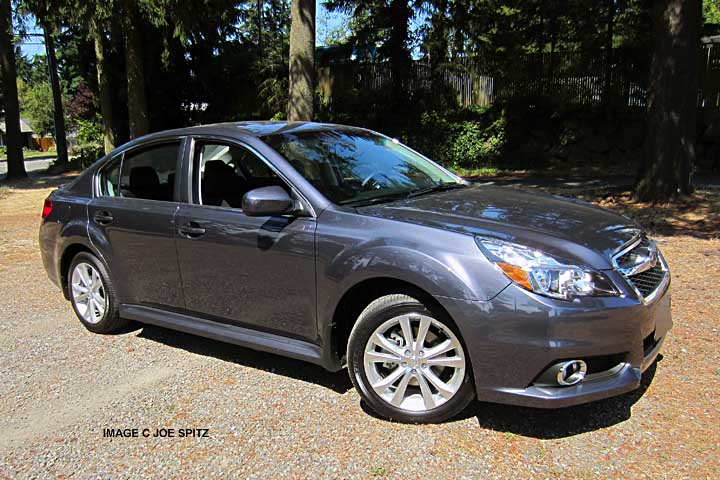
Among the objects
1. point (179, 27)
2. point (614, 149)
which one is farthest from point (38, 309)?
point (614, 149)

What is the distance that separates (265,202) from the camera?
12.2 ft

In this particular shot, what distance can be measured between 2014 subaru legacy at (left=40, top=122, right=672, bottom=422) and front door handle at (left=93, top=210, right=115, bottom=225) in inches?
1.0

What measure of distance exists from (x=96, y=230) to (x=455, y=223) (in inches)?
120

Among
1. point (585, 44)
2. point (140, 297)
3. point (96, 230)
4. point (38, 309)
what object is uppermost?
point (585, 44)

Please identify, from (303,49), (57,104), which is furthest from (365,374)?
(57,104)

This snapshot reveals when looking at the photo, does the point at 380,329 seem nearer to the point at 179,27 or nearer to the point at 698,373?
the point at 698,373

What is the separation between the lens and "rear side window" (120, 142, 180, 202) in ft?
15.1

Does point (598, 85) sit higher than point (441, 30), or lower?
lower

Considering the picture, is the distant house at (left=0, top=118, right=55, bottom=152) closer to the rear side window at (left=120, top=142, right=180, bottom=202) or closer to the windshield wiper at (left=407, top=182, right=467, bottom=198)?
the rear side window at (left=120, top=142, right=180, bottom=202)

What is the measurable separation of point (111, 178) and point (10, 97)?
1943cm

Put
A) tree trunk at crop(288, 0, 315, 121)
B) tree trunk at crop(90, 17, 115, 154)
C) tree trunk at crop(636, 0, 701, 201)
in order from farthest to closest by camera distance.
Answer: tree trunk at crop(90, 17, 115, 154) → tree trunk at crop(288, 0, 315, 121) → tree trunk at crop(636, 0, 701, 201)

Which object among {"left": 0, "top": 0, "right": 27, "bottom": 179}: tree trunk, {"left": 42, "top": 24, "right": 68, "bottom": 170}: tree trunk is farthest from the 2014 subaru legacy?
{"left": 42, "top": 24, "right": 68, "bottom": 170}: tree trunk

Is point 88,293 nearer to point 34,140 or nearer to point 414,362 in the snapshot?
point 414,362

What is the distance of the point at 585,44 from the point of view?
725 inches
